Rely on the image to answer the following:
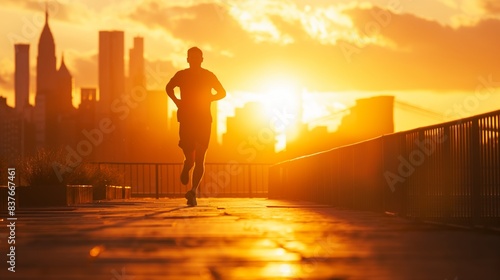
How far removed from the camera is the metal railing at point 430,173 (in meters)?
10.7

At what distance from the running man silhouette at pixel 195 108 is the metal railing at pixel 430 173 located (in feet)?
8.10

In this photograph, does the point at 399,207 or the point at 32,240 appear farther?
the point at 399,207

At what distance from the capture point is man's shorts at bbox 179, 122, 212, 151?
685 inches

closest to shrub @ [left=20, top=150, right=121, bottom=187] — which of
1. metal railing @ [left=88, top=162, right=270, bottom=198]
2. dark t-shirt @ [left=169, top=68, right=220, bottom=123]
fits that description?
dark t-shirt @ [left=169, top=68, right=220, bottom=123]

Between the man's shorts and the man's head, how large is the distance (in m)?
0.98

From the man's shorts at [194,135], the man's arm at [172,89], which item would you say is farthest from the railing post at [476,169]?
the man's arm at [172,89]

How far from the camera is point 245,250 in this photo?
25.6 feet

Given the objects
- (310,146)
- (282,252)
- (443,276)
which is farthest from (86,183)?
(310,146)

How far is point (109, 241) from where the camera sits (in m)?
8.73

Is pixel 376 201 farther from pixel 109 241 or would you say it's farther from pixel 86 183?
pixel 86 183

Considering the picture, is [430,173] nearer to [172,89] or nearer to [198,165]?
[198,165]

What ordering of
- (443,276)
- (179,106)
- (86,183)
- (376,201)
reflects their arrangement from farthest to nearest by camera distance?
(86,183), (179,106), (376,201), (443,276)

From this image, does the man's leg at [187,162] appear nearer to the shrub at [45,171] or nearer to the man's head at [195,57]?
the man's head at [195,57]

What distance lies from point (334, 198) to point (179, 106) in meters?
3.99
